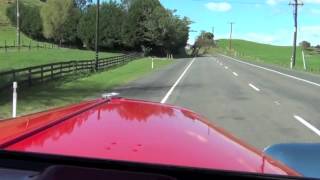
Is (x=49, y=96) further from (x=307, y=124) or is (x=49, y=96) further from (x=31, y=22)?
(x=31, y=22)

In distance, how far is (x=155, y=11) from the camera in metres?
126

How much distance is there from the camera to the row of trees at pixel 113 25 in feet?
390

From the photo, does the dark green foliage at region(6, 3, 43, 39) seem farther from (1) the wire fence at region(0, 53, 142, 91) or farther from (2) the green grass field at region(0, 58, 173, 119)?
(2) the green grass field at region(0, 58, 173, 119)

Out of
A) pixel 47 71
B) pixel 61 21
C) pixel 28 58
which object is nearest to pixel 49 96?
pixel 47 71

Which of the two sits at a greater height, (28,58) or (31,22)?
(31,22)

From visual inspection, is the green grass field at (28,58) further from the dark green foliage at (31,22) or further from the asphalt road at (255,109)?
the dark green foliage at (31,22)

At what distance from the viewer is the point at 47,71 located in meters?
31.5

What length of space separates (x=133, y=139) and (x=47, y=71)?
28.8 m

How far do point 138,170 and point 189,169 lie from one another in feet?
0.52

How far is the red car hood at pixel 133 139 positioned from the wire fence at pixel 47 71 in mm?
18563

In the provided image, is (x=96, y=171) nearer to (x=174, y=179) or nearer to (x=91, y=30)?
(x=174, y=179)

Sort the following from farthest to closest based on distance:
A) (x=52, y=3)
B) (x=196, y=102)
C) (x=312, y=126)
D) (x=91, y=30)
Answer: (x=52, y=3) < (x=91, y=30) < (x=196, y=102) < (x=312, y=126)

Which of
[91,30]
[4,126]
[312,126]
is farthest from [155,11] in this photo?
[4,126]

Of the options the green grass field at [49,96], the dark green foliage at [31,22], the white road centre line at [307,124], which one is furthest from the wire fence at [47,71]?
the dark green foliage at [31,22]
